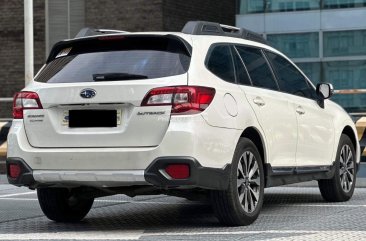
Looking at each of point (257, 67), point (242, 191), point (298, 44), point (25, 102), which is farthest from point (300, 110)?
point (298, 44)

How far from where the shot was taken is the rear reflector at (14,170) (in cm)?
713

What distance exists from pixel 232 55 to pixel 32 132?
6.33ft

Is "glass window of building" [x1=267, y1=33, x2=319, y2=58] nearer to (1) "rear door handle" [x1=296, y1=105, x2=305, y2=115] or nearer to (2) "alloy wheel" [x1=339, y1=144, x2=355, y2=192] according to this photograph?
(2) "alloy wheel" [x1=339, y1=144, x2=355, y2=192]

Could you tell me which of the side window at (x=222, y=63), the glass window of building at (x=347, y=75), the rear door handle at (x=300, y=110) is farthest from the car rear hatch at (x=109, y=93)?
the glass window of building at (x=347, y=75)

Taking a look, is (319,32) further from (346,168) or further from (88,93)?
(88,93)

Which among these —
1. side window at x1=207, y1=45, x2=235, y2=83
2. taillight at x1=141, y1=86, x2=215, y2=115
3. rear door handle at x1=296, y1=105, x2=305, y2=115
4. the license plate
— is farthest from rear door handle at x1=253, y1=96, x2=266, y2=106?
the license plate

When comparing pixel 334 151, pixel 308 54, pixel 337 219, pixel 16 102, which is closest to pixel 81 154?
pixel 16 102

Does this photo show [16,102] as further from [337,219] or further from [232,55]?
[337,219]

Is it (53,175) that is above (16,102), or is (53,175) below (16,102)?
below

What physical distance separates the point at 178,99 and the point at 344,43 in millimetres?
18054

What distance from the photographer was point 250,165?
24.2 ft

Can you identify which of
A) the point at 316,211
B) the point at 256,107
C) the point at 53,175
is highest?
the point at 256,107

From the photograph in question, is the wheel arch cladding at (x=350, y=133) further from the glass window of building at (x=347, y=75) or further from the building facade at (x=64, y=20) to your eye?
the glass window of building at (x=347, y=75)

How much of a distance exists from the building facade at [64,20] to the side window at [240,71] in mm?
13016
